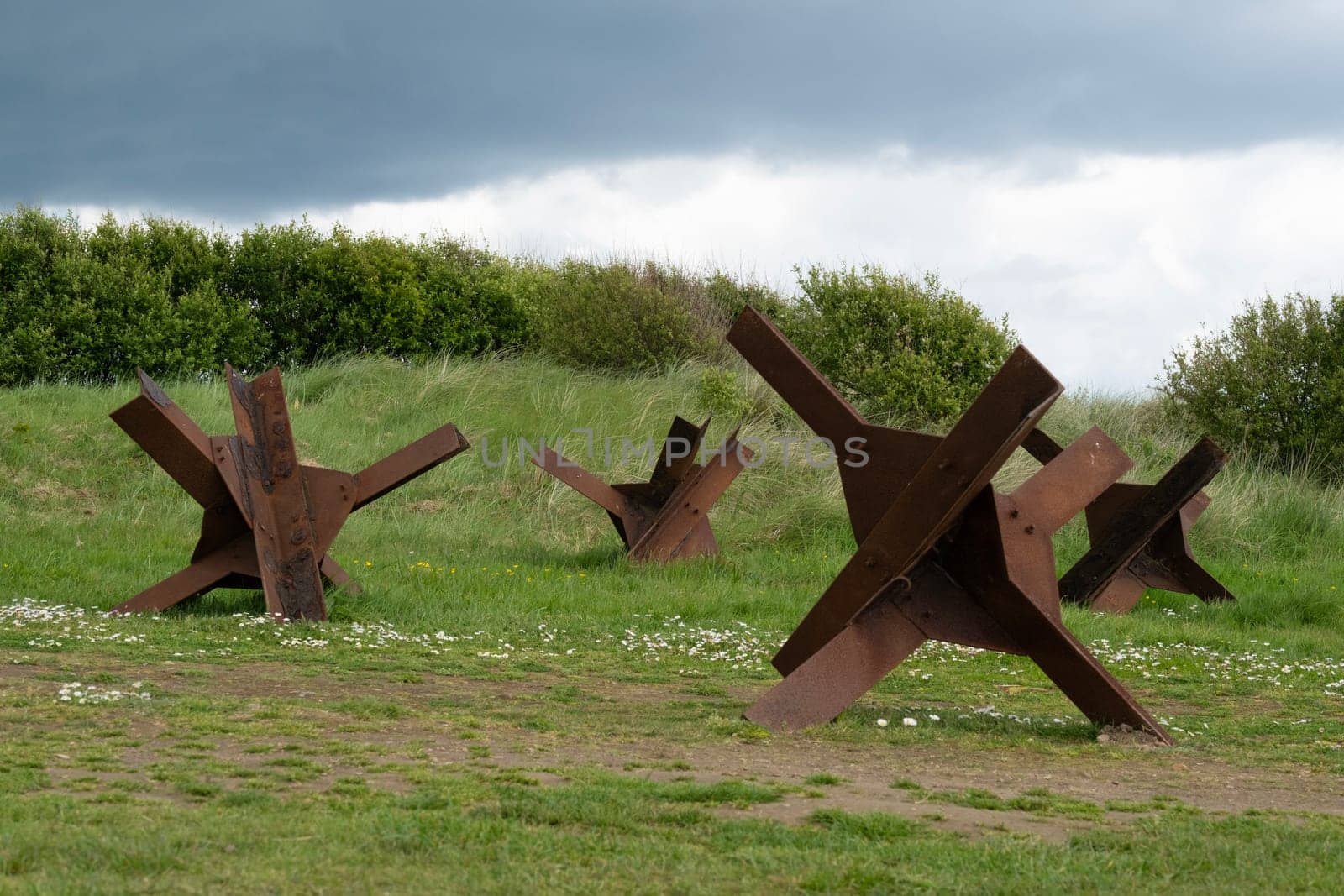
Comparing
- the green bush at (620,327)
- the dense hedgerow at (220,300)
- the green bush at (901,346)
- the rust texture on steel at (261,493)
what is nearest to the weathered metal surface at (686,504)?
the rust texture on steel at (261,493)

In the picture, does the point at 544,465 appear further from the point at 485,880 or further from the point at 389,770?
the point at 485,880

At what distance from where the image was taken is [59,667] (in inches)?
271

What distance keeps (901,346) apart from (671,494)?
881cm

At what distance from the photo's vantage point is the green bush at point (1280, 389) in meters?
20.4

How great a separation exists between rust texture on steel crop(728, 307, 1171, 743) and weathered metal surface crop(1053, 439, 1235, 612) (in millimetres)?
5182

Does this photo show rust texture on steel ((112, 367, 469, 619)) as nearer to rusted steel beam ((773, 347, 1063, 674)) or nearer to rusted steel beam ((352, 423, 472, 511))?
rusted steel beam ((352, 423, 472, 511))

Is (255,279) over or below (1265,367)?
over

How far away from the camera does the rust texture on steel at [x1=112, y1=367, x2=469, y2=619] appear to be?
28.4ft

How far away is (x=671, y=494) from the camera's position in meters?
12.1

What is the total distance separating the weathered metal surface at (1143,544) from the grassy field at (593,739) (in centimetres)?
34

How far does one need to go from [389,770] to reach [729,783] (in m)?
1.18

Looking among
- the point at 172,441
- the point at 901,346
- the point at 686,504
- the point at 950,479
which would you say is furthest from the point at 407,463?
the point at 901,346

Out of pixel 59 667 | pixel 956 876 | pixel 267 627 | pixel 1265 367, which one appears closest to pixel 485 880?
pixel 956 876

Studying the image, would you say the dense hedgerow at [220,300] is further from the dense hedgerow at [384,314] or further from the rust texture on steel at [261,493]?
the rust texture on steel at [261,493]
